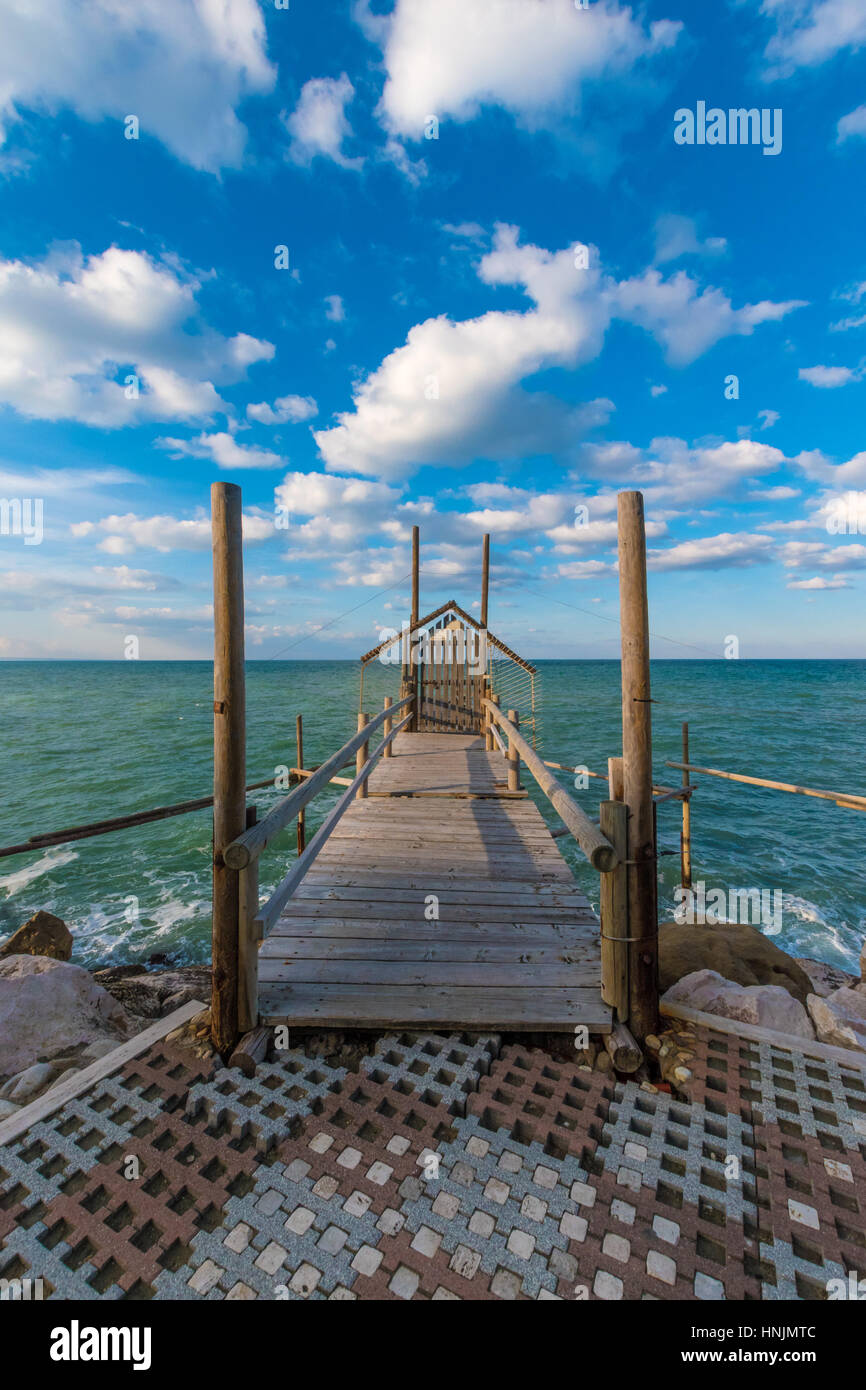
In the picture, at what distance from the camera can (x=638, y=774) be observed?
3.06m

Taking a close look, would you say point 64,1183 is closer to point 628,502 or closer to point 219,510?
point 219,510

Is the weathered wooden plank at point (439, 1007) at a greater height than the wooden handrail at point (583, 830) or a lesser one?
lesser

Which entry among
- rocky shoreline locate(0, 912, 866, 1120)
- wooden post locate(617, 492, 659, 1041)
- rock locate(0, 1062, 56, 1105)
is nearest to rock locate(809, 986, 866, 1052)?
rocky shoreline locate(0, 912, 866, 1120)

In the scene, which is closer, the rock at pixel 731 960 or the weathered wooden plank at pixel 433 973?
the weathered wooden plank at pixel 433 973

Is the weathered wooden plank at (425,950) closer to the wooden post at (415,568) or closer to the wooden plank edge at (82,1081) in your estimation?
the wooden plank edge at (82,1081)

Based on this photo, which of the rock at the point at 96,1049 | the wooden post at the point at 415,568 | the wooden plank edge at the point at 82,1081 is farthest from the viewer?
the wooden post at the point at 415,568

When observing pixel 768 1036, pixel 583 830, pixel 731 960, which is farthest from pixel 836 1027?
pixel 731 960

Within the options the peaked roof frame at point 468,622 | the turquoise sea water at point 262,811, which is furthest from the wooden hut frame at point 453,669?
the turquoise sea water at point 262,811

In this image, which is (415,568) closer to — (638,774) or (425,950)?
(425,950)

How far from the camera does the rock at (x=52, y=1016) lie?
3623 millimetres

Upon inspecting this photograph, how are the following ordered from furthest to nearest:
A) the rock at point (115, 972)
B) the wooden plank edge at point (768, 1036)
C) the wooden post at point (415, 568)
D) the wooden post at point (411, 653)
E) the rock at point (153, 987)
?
the wooden post at point (415, 568)
the wooden post at point (411, 653)
the rock at point (115, 972)
the rock at point (153, 987)
the wooden plank edge at point (768, 1036)

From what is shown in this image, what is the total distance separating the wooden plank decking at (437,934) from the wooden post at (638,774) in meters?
0.28

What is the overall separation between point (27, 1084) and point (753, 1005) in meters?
4.28

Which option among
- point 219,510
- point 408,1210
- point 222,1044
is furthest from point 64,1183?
point 219,510
